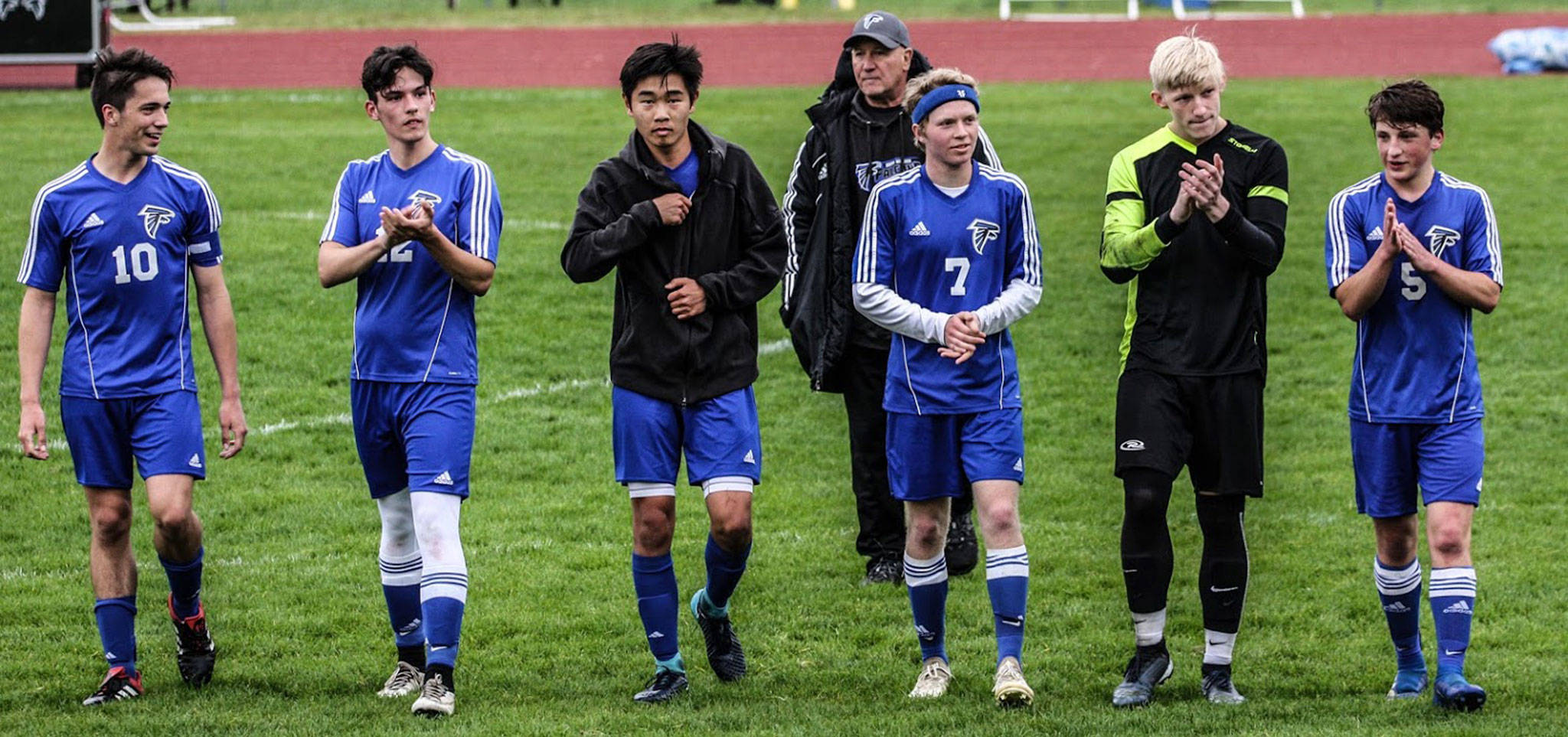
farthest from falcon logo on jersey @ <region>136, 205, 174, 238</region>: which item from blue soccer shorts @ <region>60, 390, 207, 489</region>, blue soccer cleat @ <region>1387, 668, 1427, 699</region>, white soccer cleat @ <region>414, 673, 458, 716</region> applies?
blue soccer cleat @ <region>1387, 668, 1427, 699</region>

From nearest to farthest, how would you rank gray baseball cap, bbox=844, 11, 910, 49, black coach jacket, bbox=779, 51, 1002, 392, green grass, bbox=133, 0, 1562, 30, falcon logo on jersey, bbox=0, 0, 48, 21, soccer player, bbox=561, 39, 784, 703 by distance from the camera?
soccer player, bbox=561, 39, 784, 703
gray baseball cap, bbox=844, 11, 910, 49
black coach jacket, bbox=779, 51, 1002, 392
falcon logo on jersey, bbox=0, 0, 48, 21
green grass, bbox=133, 0, 1562, 30

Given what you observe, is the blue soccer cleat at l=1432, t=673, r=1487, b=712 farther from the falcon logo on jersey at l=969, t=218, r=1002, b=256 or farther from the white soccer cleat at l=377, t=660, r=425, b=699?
the white soccer cleat at l=377, t=660, r=425, b=699

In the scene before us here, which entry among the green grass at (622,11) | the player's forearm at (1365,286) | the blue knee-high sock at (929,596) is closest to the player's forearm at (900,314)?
the blue knee-high sock at (929,596)

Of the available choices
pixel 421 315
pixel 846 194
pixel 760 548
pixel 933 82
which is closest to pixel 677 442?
pixel 421 315

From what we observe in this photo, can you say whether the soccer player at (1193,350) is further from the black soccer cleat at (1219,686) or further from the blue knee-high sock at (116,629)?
the blue knee-high sock at (116,629)

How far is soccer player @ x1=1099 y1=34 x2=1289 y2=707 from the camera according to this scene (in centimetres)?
632

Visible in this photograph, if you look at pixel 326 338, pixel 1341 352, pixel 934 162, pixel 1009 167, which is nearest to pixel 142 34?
pixel 1009 167

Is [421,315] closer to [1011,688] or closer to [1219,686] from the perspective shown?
[1011,688]

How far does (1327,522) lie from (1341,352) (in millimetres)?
3829

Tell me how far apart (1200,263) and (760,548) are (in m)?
3.34

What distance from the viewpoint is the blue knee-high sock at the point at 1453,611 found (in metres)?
6.25

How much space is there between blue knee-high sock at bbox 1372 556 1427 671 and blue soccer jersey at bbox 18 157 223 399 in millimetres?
4081

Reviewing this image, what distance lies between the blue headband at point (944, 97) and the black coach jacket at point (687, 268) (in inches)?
23.7

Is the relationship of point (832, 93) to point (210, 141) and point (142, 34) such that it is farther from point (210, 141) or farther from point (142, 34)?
point (142, 34)
